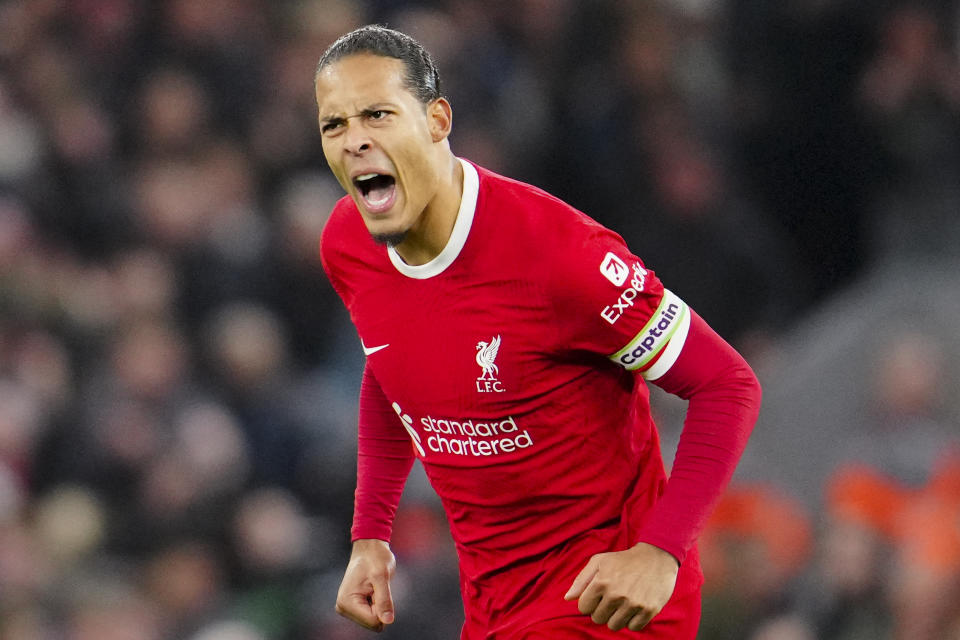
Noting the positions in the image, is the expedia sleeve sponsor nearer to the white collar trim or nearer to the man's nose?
the white collar trim

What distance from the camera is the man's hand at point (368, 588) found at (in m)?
2.75

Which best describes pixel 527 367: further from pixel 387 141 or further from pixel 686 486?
pixel 387 141

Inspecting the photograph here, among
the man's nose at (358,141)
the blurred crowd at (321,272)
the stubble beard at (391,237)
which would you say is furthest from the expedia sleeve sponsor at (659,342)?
the blurred crowd at (321,272)

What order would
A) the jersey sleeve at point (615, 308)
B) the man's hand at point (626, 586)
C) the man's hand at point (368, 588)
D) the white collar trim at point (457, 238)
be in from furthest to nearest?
the man's hand at point (368, 588), the white collar trim at point (457, 238), the jersey sleeve at point (615, 308), the man's hand at point (626, 586)

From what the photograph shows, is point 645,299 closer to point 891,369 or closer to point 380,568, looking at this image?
point 380,568

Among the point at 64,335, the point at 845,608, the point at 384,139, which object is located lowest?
the point at 845,608

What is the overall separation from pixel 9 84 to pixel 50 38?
366 mm

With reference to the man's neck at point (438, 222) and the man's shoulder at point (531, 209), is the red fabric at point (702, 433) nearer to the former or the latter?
the man's shoulder at point (531, 209)

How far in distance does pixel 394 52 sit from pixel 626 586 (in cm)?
101

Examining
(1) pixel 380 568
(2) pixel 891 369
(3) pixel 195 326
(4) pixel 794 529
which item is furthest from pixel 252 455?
(1) pixel 380 568

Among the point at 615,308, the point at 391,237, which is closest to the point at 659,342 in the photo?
the point at 615,308

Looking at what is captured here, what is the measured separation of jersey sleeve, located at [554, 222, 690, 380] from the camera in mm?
2387

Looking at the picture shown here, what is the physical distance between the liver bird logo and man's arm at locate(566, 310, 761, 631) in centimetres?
29

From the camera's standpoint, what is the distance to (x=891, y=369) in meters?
5.57
